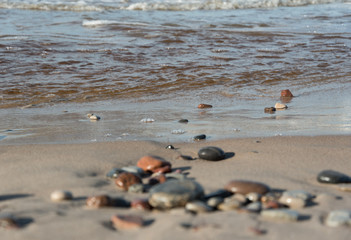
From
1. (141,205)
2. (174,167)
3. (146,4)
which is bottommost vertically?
(174,167)

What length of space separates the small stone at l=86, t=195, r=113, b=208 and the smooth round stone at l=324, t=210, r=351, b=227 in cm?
85

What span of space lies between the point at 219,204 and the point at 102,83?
4224mm

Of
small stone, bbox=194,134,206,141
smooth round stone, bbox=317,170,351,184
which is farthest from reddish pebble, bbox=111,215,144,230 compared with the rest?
small stone, bbox=194,134,206,141

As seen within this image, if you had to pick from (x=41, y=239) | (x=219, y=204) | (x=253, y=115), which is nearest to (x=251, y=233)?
(x=219, y=204)

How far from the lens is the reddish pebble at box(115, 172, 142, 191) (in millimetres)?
2227

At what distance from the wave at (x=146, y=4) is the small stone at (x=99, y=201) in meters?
14.4

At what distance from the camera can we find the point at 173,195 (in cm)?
189

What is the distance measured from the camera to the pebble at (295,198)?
1.95m

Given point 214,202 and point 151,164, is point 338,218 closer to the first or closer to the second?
point 214,202

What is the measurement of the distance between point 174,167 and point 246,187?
0.68 meters

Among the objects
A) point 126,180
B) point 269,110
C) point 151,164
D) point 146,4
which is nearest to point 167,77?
point 269,110

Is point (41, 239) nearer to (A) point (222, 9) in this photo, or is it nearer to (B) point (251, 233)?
(B) point (251, 233)

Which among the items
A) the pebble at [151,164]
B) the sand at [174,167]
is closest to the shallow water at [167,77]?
the sand at [174,167]

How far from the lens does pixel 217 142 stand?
3.22 metres
